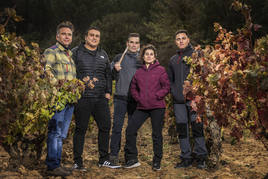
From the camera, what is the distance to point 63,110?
13.0 ft

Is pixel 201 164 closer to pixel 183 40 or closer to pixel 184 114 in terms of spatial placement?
pixel 184 114

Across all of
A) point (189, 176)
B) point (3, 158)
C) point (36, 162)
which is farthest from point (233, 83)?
point (3, 158)

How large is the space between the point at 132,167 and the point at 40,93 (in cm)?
229

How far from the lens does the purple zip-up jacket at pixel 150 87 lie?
4.57m

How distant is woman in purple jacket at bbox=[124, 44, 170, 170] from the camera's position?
4559mm

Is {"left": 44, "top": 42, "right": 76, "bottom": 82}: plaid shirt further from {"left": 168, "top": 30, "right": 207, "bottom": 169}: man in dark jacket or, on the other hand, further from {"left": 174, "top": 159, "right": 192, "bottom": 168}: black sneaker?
{"left": 174, "top": 159, "right": 192, "bottom": 168}: black sneaker

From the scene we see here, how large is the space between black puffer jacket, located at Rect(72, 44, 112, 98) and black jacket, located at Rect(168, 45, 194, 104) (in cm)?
108

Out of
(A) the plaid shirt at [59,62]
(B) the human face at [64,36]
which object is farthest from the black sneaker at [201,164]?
(B) the human face at [64,36]

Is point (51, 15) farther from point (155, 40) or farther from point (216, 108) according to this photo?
point (216, 108)

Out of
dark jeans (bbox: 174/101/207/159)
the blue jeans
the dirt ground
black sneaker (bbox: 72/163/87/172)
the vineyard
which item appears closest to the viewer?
the vineyard

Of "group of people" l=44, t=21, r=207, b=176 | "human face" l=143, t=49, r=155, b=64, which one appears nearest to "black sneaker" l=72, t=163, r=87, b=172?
"group of people" l=44, t=21, r=207, b=176

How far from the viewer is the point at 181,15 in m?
22.5

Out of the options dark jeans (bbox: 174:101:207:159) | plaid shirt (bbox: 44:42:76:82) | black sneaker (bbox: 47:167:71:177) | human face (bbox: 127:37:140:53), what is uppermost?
human face (bbox: 127:37:140:53)

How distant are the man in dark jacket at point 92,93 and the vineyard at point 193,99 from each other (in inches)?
14.8
